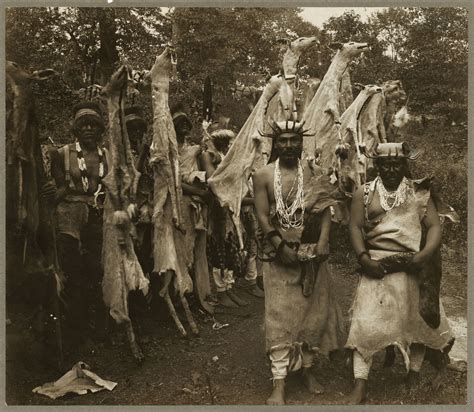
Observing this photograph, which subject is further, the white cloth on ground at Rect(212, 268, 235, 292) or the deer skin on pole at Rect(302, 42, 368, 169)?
the white cloth on ground at Rect(212, 268, 235, 292)

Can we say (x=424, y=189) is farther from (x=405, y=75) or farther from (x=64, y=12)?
(x=405, y=75)

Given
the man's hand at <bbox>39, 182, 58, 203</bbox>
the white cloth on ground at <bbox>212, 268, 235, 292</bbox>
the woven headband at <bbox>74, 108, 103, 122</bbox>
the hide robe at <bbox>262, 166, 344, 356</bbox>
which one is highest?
the woven headband at <bbox>74, 108, 103, 122</bbox>

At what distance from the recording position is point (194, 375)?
17.6 feet

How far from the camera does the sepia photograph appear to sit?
485cm

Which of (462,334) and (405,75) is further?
(405,75)

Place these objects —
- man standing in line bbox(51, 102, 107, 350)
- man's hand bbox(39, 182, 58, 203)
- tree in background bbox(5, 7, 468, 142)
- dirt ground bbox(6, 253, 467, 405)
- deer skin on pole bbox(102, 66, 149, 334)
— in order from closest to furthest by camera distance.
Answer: dirt ground bbox(6, 253, 467, 405), man's hand bbox(39, 182, 58, 203), deer skin on pole bbox(102, 66, 149, 334), man standing in line bbox(51, 102, 107, 350), tree in background bbox(5, 7, 468, 142)

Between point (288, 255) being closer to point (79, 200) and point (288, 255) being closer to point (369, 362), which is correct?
point (369, 362)

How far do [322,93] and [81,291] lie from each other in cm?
337

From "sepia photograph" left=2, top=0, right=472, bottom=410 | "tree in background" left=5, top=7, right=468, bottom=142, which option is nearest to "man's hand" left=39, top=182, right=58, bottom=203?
"sepia photograph" left=2, top=0, right=472, bottom=410

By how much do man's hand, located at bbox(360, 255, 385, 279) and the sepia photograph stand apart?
17 mm

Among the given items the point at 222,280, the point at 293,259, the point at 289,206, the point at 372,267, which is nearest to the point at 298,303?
the point at 293,259

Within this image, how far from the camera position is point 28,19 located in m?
6.09

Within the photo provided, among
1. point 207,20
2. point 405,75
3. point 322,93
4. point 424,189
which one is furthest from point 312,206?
point 405,75

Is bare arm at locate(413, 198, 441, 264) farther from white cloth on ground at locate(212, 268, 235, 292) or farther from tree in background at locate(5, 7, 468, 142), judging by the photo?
white cloth on ground at locate(212, 268, 235, 292)
